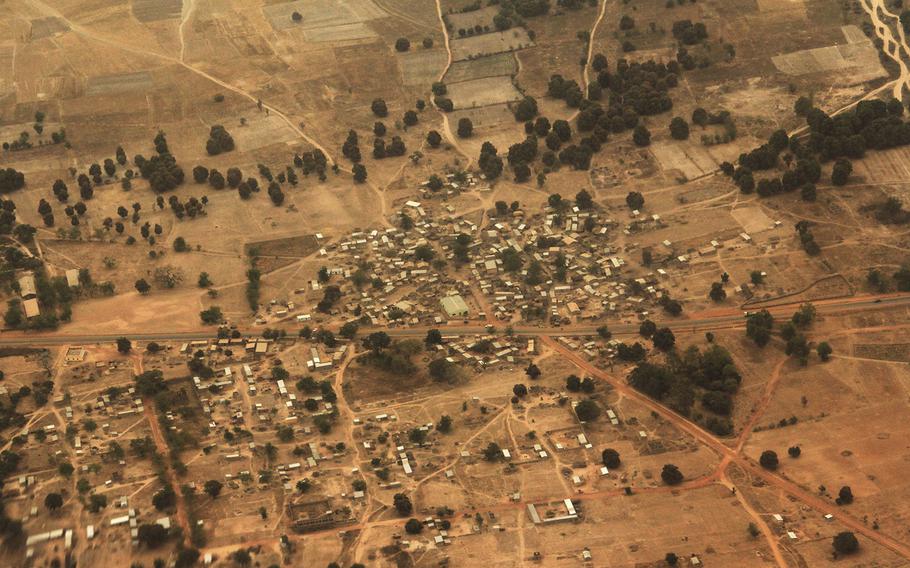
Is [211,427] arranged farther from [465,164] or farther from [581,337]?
[465,164]

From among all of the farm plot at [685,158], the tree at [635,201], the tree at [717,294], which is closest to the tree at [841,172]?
the farm plot at [685,158]

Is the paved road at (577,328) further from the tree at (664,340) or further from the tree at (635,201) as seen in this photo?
the tree at (635,201)

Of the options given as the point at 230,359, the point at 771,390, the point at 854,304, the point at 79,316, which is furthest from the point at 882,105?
the point at 79,316

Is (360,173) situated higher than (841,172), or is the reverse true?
(360,173)

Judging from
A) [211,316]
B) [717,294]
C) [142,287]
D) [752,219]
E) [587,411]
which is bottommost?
[587,411]

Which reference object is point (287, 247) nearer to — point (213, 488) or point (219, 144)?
point (219, 144)

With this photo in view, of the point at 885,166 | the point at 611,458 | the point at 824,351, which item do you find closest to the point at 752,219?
the point at 885,166
